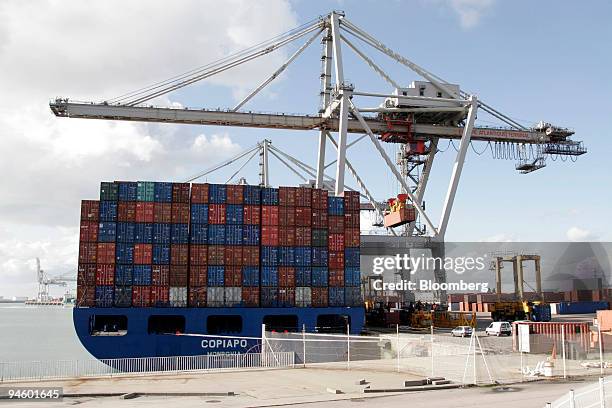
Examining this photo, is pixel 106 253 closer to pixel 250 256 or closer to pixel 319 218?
pixel 250 256

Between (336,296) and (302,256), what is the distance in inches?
172

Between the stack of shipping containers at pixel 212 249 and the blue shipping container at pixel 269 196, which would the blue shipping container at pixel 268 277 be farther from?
the blue shipping container at pixel 269 196

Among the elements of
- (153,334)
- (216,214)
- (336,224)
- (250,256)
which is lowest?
(153,334)

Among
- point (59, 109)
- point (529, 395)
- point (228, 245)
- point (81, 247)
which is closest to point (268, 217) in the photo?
point (228, 245)

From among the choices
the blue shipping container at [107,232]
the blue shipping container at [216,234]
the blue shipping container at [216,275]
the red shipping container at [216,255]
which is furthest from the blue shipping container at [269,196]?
the blue shipping container at [107,232]

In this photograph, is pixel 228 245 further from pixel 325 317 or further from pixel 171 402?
pixel 171 402

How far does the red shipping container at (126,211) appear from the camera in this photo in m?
43.7

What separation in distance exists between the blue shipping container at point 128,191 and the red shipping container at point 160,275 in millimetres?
5771

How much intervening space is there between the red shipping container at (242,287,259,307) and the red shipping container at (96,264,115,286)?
990 cm

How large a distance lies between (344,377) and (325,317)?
2261cm

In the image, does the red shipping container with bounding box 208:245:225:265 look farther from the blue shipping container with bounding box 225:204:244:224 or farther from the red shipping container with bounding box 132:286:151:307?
the red shipping container with bounding box 132:286:151:307

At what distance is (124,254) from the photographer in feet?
140

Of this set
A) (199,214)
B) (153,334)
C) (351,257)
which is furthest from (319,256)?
(153,334)

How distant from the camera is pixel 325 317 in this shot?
47.4m
